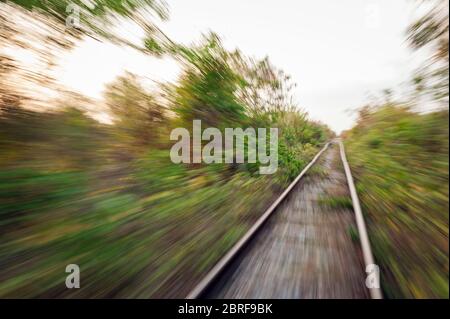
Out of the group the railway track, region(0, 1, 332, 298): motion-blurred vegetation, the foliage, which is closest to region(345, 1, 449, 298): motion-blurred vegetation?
the foliage

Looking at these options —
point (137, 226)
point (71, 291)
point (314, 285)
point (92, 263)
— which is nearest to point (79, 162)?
point (137, 226)

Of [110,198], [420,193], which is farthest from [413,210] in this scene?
[110,198]

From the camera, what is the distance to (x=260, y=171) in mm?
6828

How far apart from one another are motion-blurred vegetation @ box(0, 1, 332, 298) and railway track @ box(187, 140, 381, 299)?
301mm

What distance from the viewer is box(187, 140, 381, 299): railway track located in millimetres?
2342

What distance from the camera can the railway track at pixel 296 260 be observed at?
234 centimetres

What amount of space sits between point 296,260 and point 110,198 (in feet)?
9.12

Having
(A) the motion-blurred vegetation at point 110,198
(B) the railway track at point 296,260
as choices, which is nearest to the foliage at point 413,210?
(B) the railway track at point 296,260

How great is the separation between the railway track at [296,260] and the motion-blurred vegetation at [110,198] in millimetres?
301

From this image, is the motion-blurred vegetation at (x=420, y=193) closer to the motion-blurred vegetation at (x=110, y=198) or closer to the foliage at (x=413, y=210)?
the foliage at (x=413, y=210)

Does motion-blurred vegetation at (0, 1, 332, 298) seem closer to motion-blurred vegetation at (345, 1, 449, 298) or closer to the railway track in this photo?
the railway track

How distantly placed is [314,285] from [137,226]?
95.2 inches

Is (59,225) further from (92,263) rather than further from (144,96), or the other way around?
(144,96)

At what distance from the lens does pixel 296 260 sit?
2869 millimetres
